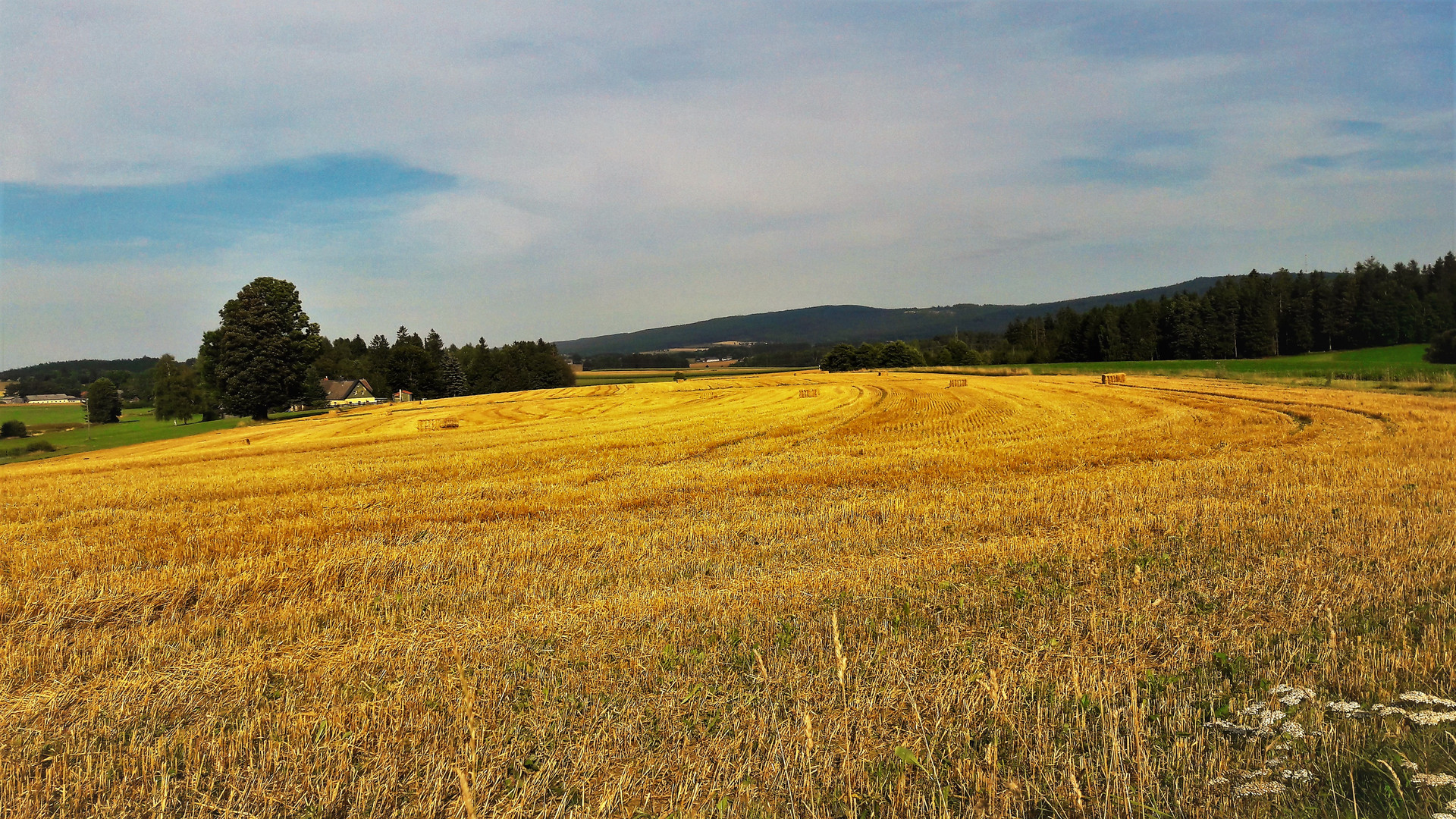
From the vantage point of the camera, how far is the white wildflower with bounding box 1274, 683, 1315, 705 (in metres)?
4.91

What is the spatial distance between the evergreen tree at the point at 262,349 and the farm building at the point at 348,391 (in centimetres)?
5732

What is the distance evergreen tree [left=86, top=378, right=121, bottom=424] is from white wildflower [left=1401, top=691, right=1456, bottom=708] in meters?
120

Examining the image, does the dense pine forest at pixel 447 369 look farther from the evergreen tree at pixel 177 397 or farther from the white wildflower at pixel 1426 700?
the white wildflower at pixel 1426 700

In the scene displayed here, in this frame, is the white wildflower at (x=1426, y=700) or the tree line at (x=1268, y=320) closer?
the white wildflower at (x=1426, y=700)

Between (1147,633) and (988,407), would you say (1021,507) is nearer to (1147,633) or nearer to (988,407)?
(1147,633)

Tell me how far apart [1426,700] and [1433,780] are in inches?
51.0

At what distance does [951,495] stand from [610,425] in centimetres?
2005

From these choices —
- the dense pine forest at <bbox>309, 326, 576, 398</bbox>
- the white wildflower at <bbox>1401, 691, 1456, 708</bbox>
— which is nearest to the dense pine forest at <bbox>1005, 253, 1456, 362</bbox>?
the dense pine forest at <bbox>309, 326, 576, 398</bbox>

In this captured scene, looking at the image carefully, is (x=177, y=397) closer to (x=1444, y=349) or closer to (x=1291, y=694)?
(x=1291, y=694)

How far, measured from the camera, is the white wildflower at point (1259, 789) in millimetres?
3881

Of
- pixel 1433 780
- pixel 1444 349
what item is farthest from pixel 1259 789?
pixel 1444 349

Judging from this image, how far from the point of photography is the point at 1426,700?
4.81 metres

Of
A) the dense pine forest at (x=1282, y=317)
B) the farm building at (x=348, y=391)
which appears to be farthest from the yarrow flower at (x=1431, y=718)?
the dense pine forest at (x=1282, y=317)

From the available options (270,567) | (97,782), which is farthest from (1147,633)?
(270,567)
